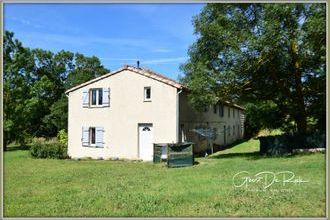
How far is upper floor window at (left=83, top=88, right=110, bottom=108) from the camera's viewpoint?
75.9ft

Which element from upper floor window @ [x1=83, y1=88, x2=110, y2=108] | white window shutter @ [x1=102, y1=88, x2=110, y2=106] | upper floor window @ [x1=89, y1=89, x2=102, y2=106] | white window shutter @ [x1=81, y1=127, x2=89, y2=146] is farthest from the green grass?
upper floor window @ [x1=89, y1=89, x2=102, y2=106]

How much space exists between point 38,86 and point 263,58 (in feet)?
56.7

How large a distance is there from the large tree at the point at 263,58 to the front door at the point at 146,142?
3886 millimetres

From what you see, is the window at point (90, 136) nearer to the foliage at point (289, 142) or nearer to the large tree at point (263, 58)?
the large tree at point (263, 58)

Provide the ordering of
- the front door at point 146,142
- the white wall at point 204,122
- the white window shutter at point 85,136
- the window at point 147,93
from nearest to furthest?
1. the front door at point 146,142
2. the window at point 147,93
3. the white wall at point 204,122
4. the white window shutter at point 85,136

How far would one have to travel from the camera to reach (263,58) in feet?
53.0

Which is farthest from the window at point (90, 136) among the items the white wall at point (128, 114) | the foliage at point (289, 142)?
the foliage at point (289, 142)

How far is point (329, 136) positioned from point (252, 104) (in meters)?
9.35

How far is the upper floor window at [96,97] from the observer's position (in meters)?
23.1

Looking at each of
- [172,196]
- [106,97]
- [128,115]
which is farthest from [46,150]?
[172,196]

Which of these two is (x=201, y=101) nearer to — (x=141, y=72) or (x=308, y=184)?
(x=141, y=72)

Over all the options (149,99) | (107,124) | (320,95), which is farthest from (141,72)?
(320,95)

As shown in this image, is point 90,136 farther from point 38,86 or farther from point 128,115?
point 38,86

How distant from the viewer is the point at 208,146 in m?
25.7
